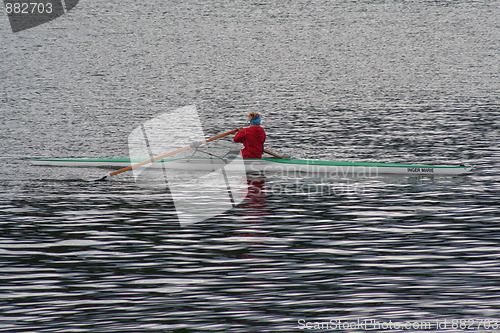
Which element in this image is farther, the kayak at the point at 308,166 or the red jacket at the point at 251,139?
the red jacket at the point at 251,139

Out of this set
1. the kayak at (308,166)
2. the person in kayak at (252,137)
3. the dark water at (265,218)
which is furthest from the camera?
the person in kayak at (252,137)

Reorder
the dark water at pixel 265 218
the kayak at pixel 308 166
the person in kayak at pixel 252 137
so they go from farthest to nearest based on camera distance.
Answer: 1. the person in kayak at pixel 252 137
2. the kayak at pixel 308 166
3. the dark water at pixel 265 218

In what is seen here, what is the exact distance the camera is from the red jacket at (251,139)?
978 inches

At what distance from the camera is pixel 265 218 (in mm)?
19188

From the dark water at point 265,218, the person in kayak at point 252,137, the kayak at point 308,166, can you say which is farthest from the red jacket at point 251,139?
the dark water at point 265,218

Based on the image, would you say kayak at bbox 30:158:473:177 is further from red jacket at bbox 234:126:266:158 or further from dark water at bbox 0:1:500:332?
dark water at bbox 0:1:500:332

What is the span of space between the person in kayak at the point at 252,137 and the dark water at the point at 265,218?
1.14 metres

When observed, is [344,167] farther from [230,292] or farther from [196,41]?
[196,41]

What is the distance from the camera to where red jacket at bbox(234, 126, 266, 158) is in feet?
81.5

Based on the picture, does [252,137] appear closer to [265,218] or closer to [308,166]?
[308,166]

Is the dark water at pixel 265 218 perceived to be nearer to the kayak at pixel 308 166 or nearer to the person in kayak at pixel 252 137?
the kayak at pixel 308 166

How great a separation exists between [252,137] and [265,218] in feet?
20.1

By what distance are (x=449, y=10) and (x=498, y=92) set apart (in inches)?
2603

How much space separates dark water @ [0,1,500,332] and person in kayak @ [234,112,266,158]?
A: 1137 millimetres
